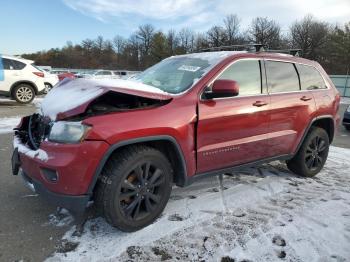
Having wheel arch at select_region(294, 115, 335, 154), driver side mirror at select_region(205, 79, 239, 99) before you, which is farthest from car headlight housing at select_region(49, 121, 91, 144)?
wheel arch at select_region(294, 115, 335, 154)

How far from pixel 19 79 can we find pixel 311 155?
11.1 m

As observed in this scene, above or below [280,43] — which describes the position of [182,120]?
below

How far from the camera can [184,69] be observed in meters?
4.25

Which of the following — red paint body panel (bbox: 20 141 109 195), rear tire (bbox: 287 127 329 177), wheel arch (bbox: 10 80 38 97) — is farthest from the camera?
wheel arch (bbox: 10 80 38 97)

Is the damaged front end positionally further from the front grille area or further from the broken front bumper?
the broken front bumper

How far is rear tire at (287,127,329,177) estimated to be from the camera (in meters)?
5.22

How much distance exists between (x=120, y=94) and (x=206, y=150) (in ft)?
3.52

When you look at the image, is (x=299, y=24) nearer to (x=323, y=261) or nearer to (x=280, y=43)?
(x=280, y=43)

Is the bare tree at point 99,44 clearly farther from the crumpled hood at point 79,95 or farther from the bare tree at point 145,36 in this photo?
the crumpled hood at point 79,95

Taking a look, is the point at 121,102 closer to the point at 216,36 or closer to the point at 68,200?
the point at 68,200

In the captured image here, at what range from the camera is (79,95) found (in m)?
3.37

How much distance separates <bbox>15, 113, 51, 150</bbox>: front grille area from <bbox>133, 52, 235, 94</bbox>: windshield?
125 centimetres

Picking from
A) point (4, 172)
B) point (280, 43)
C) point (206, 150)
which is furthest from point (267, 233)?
point (280, 43)

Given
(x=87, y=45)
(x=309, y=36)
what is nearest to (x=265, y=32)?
(x=309, y=36)
